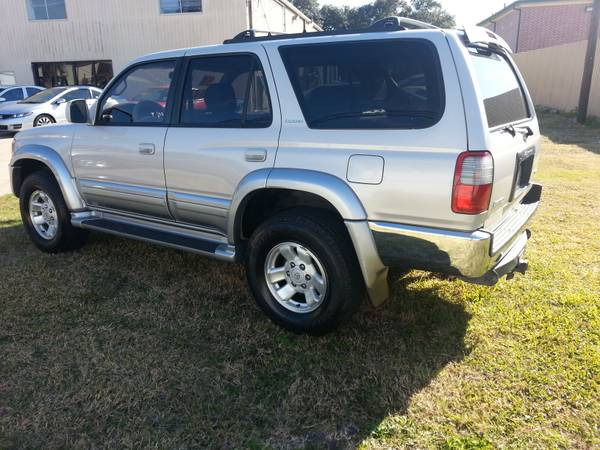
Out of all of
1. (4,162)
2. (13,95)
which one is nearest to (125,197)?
(4,162)

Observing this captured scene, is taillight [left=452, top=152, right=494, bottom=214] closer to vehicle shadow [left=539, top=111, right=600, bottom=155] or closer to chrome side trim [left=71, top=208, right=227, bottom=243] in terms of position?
chrome side trim [left=71, top=208, right=227, bottom=243]

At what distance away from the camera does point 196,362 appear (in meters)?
3.07

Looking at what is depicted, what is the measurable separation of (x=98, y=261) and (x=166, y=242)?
1156 mm

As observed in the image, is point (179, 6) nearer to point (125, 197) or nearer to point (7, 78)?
point (7, 78)

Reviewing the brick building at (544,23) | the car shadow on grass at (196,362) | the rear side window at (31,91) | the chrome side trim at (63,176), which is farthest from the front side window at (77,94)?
the brick building at (544,23)

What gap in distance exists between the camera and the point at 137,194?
4.08m

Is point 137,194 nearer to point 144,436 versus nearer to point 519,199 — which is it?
point 144,436

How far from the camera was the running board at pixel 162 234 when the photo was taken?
3.65 m

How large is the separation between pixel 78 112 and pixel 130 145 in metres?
0.71

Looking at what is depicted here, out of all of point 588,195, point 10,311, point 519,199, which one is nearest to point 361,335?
point 519,199

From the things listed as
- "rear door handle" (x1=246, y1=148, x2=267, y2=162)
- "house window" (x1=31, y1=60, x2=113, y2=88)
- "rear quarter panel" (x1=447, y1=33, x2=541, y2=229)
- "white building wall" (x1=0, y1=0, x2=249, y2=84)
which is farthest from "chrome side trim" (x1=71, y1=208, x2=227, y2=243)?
"house window" (x1=31, y1=60, x2=113, y2=88)

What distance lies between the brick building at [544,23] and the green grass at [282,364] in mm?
27082

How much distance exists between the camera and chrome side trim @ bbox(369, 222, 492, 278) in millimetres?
2697

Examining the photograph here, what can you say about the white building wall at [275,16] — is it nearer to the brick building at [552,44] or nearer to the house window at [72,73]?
the house window at [72,73]
